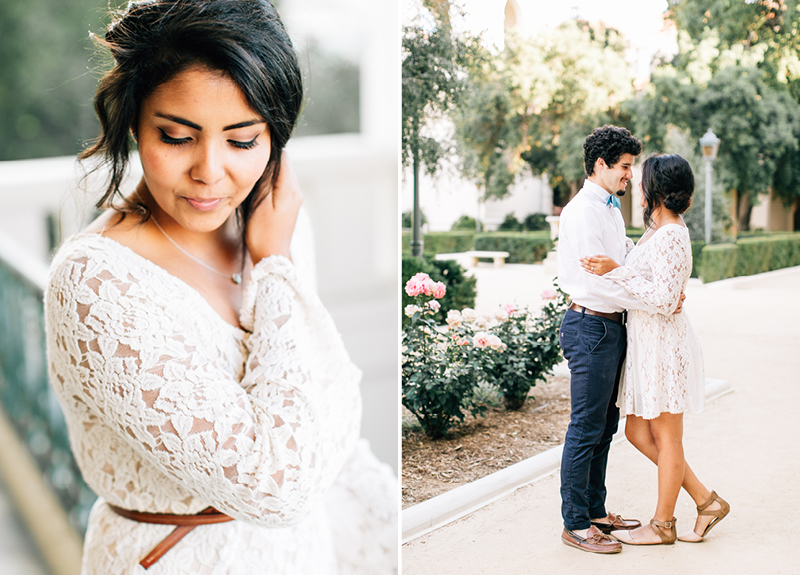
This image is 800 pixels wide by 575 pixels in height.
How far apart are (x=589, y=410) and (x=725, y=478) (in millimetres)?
460

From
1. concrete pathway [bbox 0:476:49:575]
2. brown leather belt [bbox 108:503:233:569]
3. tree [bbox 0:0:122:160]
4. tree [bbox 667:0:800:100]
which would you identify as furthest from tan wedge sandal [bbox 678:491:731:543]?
tree [bbox 0:0:122:160]

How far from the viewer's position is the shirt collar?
165cm

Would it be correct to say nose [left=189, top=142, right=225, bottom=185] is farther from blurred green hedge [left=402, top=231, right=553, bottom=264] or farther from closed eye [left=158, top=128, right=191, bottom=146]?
blurred green hedge [left=402, top=231, right=553, bottom=264]

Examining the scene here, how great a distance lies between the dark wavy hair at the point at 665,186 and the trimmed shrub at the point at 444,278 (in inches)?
32.7

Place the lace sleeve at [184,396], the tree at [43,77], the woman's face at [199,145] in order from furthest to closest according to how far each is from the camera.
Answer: the tree at [43,77]
the woman's face at [199,145]
the lace sleeve at [184,396]

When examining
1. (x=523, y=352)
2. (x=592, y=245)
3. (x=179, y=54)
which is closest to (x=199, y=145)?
(x=179, y=54)

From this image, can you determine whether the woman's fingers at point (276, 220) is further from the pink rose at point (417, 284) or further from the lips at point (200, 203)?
the pink rose at point (417, 284)

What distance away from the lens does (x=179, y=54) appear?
963 mm

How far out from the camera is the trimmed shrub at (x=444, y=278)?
89.6 inches

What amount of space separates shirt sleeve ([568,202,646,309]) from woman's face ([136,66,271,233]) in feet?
3.01

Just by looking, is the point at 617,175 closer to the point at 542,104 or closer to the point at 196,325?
the point at 542,104

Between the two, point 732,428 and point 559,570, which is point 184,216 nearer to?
point 559,570

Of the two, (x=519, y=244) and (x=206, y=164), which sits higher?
(x=206, y=164)

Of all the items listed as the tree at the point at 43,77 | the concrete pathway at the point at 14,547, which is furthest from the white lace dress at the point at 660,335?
the tree at the point at 43,77
